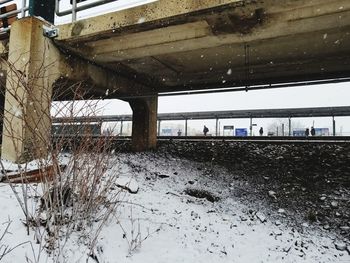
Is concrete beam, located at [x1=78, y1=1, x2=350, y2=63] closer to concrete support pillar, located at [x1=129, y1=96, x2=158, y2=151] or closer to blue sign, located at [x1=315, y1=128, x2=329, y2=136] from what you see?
concrete support pillar, located at [x1=129, y1=96, x2=158, y2=151]

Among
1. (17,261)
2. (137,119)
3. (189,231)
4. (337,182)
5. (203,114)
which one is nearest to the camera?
(17,261)

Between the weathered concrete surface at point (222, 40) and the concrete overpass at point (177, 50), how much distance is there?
0.02 m

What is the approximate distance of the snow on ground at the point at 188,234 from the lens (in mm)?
4062

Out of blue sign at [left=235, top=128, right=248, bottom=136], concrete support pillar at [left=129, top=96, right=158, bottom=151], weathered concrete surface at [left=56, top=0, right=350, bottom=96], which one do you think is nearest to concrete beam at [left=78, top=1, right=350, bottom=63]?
weathered concrete surface at [left=56, top=0, right=350, bottom=96]

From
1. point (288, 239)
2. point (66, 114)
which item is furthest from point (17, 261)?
point (288, 239)

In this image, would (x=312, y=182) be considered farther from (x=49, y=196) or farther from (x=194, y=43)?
(x=49, y=196)

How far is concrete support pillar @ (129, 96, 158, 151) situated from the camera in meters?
10.7

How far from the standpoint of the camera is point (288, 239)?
500 cm

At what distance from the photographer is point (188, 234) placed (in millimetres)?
4855

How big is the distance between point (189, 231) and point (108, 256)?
143cm

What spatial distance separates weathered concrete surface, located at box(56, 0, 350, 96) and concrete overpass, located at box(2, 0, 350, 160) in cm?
2

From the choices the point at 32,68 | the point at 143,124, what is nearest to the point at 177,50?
the point at 32,68

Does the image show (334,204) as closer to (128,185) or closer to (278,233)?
(278,233)

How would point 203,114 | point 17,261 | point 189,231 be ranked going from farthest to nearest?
point 203,114, point 189,231, point 17,261
